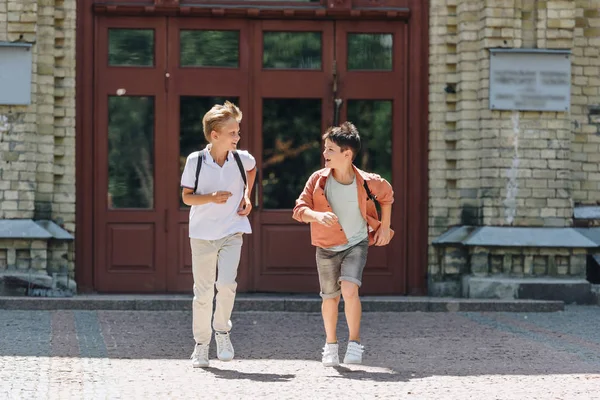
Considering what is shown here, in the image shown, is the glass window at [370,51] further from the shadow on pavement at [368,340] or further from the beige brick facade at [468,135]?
the shadow on pavement at [368,340]

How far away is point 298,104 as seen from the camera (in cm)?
1393

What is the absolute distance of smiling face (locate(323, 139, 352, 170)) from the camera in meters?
8.64

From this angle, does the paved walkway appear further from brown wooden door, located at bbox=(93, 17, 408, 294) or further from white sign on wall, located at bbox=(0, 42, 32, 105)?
white sign on wall, located at bbox=(0, 42, 32, 105)

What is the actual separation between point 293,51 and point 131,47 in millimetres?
1754

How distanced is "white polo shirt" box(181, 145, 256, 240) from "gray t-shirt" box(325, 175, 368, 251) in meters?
0.59

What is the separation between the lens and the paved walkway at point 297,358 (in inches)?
296

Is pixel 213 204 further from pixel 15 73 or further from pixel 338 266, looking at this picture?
pixel 15 73

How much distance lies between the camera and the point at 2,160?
13.1 meters

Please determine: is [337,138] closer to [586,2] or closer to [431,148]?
[431,148]

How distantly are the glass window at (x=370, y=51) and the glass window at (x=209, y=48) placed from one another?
1262 millimetres

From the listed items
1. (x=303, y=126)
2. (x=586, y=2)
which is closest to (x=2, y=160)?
(x=303, y=126)

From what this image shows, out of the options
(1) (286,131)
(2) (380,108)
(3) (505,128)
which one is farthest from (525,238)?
(1) (286,131)

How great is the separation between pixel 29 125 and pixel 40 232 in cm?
111

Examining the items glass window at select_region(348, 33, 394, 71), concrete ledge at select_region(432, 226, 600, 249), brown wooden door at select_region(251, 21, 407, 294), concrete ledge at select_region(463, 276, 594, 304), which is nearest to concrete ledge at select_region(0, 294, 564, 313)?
concrete ledge at select_region(463, 276, 594, 304)
